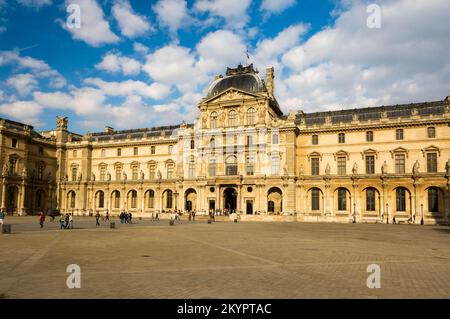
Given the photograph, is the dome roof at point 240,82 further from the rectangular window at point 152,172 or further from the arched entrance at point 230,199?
the rectangular window at point 152,172

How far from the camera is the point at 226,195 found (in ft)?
226

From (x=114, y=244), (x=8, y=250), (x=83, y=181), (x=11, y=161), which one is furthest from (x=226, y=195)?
(x=8, y=250)

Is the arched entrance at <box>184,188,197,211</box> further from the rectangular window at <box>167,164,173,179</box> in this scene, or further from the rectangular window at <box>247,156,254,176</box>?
the rectangular window at <box>247,156,254,176</box>

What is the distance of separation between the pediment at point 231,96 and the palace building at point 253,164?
0.18 meters

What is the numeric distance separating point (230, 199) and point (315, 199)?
15.5 meters

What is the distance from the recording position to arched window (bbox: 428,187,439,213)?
54.5 m

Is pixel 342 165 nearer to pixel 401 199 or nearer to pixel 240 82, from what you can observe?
pixel 401 199

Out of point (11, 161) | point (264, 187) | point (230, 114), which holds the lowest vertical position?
point (264, 187)

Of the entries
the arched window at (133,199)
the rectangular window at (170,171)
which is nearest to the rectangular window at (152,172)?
the rectangular window at (170,171)

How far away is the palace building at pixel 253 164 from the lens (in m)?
57.1

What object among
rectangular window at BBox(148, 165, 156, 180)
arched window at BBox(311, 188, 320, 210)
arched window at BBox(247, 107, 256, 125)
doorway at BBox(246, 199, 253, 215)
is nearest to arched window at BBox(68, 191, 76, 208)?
rectangular window at BBox(148, 165, 156, 180)

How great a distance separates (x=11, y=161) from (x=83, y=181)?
46.8 feet

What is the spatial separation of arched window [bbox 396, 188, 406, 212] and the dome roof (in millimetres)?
26724
